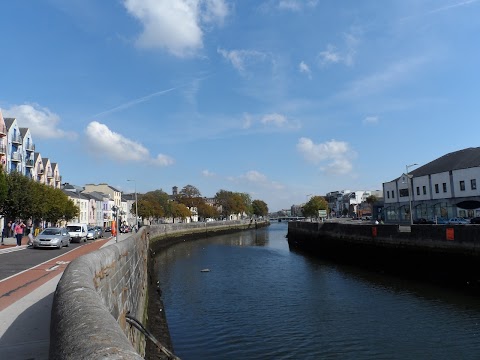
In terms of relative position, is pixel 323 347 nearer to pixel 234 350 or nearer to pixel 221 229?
pixel 234 350

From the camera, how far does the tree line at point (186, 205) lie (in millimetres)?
112213

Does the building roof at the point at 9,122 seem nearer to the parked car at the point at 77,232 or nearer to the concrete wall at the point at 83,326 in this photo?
the parked car at the point at 77,232

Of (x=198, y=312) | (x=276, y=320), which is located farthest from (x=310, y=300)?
(x=198, y=312)

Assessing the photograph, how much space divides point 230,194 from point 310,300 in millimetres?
144055

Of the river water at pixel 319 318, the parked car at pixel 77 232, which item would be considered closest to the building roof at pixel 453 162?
the river water at pixel 319 318

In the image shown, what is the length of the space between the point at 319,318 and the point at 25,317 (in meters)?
11.8

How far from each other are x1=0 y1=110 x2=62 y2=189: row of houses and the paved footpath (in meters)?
42.2

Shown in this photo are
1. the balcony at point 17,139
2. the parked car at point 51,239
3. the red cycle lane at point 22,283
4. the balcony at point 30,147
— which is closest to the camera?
the red cycle lane at point 22,283

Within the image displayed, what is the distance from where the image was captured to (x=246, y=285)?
24547mm

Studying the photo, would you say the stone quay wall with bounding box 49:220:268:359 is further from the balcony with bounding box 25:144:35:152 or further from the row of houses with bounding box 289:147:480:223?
the balcony with bounding box 25:144:35:152

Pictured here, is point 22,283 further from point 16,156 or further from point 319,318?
point 16,156

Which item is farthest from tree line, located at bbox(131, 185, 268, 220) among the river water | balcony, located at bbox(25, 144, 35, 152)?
the river water

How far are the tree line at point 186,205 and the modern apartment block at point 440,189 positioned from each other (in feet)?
210

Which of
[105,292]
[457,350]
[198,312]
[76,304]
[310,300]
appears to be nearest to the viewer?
[76,304]
